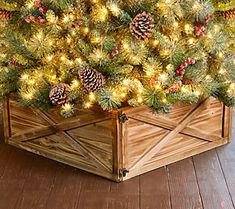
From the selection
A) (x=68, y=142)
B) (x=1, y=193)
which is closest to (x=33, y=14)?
(x=68, y=142)

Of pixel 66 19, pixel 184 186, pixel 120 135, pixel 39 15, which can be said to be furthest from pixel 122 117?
pixel 39 15

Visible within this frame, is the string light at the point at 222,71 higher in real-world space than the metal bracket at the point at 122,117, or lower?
higher

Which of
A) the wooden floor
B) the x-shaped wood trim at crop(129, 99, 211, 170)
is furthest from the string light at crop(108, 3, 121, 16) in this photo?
the wooden floor

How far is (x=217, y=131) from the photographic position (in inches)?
95.1

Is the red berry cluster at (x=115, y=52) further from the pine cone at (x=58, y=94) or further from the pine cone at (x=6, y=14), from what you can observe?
the pine cone at (x=6, y=14)

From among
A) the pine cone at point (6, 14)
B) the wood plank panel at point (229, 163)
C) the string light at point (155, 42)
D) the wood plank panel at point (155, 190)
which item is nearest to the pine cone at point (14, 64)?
the pine cone at point (6, 14)

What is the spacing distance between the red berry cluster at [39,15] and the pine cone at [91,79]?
0.33m

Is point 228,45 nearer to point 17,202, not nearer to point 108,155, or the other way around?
point 108,155

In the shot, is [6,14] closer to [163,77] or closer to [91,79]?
[91,79]

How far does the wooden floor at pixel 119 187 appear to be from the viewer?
1.87 meters

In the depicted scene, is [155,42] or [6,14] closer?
[155,42]

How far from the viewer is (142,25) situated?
1.93m

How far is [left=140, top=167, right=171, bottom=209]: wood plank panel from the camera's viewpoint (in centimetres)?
187

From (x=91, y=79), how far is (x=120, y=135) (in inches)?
11.2
